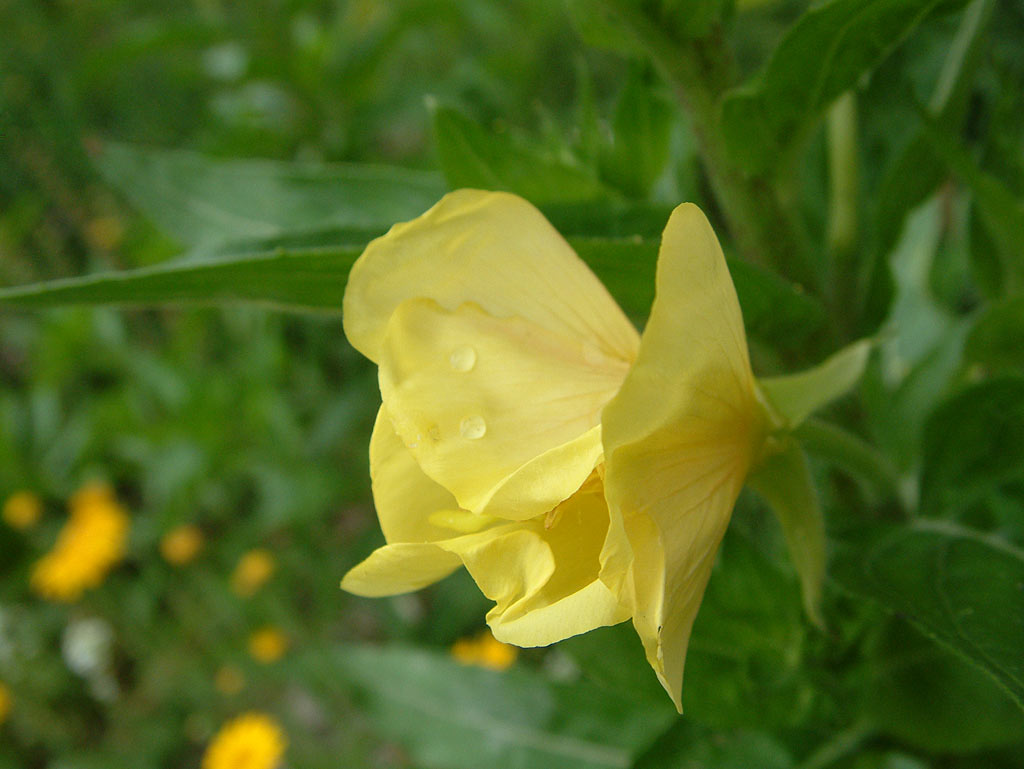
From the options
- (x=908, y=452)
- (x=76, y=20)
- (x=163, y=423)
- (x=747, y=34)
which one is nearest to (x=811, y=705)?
(x=908, y=452)

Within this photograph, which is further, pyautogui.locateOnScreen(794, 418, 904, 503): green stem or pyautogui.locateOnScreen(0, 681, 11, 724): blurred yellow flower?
pyautogui.locateOnScreen(0, 681, 11, 724): blurred yellow flower

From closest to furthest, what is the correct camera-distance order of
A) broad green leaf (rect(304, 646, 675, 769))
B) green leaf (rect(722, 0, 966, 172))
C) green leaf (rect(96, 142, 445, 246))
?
green leaf (rect(722, 0, 966, 172)) < green leaf (rect(96, 142, 445, 246)) < broad green leaf (rect(304, 646, 675, 769))

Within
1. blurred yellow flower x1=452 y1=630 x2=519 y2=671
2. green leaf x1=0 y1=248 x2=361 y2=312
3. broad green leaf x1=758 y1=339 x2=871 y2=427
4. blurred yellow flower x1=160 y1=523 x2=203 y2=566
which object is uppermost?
green leaf x1=0 y1=248 x2=361 y2=312

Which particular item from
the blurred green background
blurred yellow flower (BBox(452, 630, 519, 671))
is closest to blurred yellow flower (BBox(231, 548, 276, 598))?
the blurred green background

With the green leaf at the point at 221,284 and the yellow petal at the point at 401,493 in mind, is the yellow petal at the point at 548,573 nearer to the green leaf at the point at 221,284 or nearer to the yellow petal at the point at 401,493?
the yellow petal at the point at 401,493

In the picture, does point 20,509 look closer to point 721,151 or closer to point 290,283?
point 290,283

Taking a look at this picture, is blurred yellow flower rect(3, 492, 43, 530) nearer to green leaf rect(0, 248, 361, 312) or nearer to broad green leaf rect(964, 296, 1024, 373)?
green leaf rect(0, 248, 361, 312)
